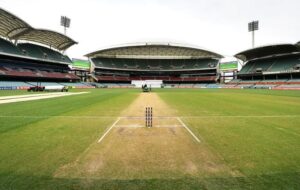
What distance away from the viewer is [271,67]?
85562 millimetres

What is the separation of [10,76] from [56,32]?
21185 mm

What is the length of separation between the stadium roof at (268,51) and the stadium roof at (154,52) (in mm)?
17049

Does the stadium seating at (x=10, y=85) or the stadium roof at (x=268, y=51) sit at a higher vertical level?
the stadium roof at (x=268, y=51)

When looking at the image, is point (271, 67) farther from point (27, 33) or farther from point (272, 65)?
point (27, 33)

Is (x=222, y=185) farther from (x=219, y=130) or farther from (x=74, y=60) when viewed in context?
(x=74, y=60)

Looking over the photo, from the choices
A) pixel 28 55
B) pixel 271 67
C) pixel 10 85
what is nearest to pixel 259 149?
pixel 10 85

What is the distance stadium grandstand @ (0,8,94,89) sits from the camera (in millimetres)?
62969

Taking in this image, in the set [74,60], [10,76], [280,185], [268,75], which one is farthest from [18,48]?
[268,75]

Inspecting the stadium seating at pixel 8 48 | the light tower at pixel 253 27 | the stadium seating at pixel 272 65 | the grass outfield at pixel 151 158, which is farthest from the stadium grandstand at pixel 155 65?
the grass outfield at pixel 151 158

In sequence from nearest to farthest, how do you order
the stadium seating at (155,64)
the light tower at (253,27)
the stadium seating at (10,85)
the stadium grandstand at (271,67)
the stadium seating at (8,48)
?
the stadium seating at (10,85) < the stadium seating at (8,48) < the stadium grandstand at (271,67) < the light tower at (253,27) < the stadium seating at (155,64)

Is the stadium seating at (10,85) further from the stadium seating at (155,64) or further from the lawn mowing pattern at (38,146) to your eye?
the lawn mowing pattern at (38,146)

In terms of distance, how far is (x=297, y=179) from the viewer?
15.2 ft

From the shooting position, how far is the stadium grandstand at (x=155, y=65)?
4294 inches

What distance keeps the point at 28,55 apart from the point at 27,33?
10.8 meters
